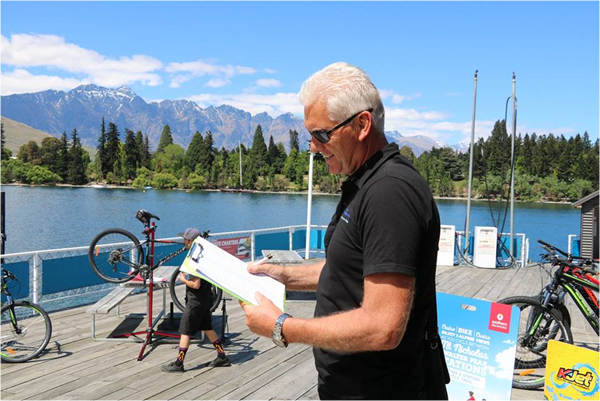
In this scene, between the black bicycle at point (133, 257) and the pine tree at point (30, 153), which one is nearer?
the black bicycle at point (133, 257)

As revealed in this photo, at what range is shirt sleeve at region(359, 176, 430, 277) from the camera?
1.34 m

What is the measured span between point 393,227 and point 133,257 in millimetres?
6179

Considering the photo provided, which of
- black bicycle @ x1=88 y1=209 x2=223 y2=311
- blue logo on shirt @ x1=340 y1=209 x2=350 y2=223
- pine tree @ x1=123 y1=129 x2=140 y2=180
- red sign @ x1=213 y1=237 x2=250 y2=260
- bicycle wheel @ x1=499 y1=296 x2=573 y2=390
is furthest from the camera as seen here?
pine tree @ x1=123 y1=129 x2=140 y2=180

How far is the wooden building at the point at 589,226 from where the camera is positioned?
15766 mm

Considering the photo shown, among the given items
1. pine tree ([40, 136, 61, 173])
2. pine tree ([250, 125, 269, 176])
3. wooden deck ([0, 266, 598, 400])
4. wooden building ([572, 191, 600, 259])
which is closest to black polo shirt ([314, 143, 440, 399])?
wooden deck ([0, 266, 598, 400])

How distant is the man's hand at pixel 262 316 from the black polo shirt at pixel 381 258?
0.58 feet

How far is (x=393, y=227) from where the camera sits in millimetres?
1344

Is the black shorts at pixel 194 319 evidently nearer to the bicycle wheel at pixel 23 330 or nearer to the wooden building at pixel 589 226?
the bicycle wheel at pixel 23 330

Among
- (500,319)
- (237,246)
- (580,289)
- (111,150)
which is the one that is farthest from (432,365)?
(111,150)

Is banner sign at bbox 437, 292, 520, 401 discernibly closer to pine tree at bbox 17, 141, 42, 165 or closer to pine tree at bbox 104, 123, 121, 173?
pine tree at bbox 104, 123, 121, 173

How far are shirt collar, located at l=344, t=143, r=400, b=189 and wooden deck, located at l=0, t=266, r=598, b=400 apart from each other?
332 cm

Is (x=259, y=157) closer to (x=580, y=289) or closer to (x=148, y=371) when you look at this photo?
(x=148, y=371)

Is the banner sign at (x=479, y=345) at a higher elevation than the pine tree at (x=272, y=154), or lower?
lower

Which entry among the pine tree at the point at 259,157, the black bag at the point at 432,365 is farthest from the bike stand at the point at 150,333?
the pine tree at the point at 259,157
